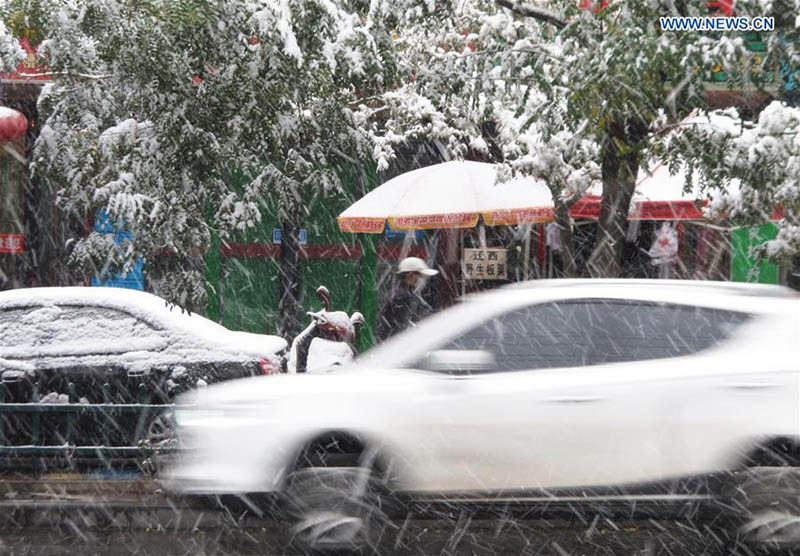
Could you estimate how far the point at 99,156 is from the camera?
31.2 ft

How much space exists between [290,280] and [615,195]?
890 cm

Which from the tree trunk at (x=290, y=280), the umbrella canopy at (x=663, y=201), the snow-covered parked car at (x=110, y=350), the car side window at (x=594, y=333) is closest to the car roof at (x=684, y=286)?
the car side window at (x=594, y=333)

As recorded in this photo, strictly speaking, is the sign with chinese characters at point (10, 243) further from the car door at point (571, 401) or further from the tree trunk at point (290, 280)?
the car door at point (571, 401)

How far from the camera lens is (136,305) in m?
9.88

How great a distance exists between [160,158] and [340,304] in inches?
348

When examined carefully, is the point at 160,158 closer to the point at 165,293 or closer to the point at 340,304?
the point at 165,293

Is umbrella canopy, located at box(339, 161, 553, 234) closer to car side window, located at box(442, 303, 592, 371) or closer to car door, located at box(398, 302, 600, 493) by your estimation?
car side window, located at box(442, 303, 592, 371)

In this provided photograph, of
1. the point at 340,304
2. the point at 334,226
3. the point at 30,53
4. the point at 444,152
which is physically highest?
the point at 30,53

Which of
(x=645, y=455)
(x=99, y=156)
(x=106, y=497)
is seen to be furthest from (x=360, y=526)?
(x=99, y=156)

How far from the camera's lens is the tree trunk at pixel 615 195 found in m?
9.34

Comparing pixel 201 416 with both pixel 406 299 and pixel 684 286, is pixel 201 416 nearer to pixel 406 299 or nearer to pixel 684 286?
pixel 684 286

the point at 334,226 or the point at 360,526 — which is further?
the point at 334,226

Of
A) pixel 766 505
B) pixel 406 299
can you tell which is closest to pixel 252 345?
pixel 406 299

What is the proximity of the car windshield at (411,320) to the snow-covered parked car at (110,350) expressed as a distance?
0.03 metres
